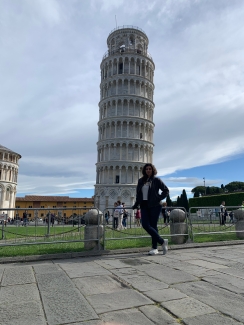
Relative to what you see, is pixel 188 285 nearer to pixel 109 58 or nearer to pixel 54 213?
pixel 54 213

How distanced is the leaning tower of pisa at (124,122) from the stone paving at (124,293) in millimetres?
43547

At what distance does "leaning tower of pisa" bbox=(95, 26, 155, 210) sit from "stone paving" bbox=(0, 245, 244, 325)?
143ft

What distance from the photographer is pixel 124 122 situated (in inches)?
2028

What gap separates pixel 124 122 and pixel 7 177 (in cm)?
3861

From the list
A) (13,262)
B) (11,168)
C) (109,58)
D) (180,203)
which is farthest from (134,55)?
(13,262)

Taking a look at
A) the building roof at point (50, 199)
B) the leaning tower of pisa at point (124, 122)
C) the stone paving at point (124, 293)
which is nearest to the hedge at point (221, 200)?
the leaning tower of pisa at point (124, 122)

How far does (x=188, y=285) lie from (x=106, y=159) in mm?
47866

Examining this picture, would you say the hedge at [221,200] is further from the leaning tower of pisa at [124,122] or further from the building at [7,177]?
the building at [7,177]

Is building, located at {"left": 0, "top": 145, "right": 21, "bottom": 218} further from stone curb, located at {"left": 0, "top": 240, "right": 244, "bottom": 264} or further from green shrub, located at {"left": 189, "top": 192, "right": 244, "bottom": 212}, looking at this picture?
stone curb, located at {"left": 0, "top": 240, "right": 244, "bottom": 264}

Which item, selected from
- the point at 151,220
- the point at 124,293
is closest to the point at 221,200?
the point at 151,220

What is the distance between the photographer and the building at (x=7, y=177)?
222 feet

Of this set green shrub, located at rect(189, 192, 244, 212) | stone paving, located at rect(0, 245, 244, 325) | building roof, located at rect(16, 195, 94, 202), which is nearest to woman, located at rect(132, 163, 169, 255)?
stone paving, located at rect(0, 245, 244, 325)

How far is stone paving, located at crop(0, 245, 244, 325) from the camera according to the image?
9.45 feet

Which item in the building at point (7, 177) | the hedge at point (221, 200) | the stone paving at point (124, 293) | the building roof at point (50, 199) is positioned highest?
the building at point (7, 177)
